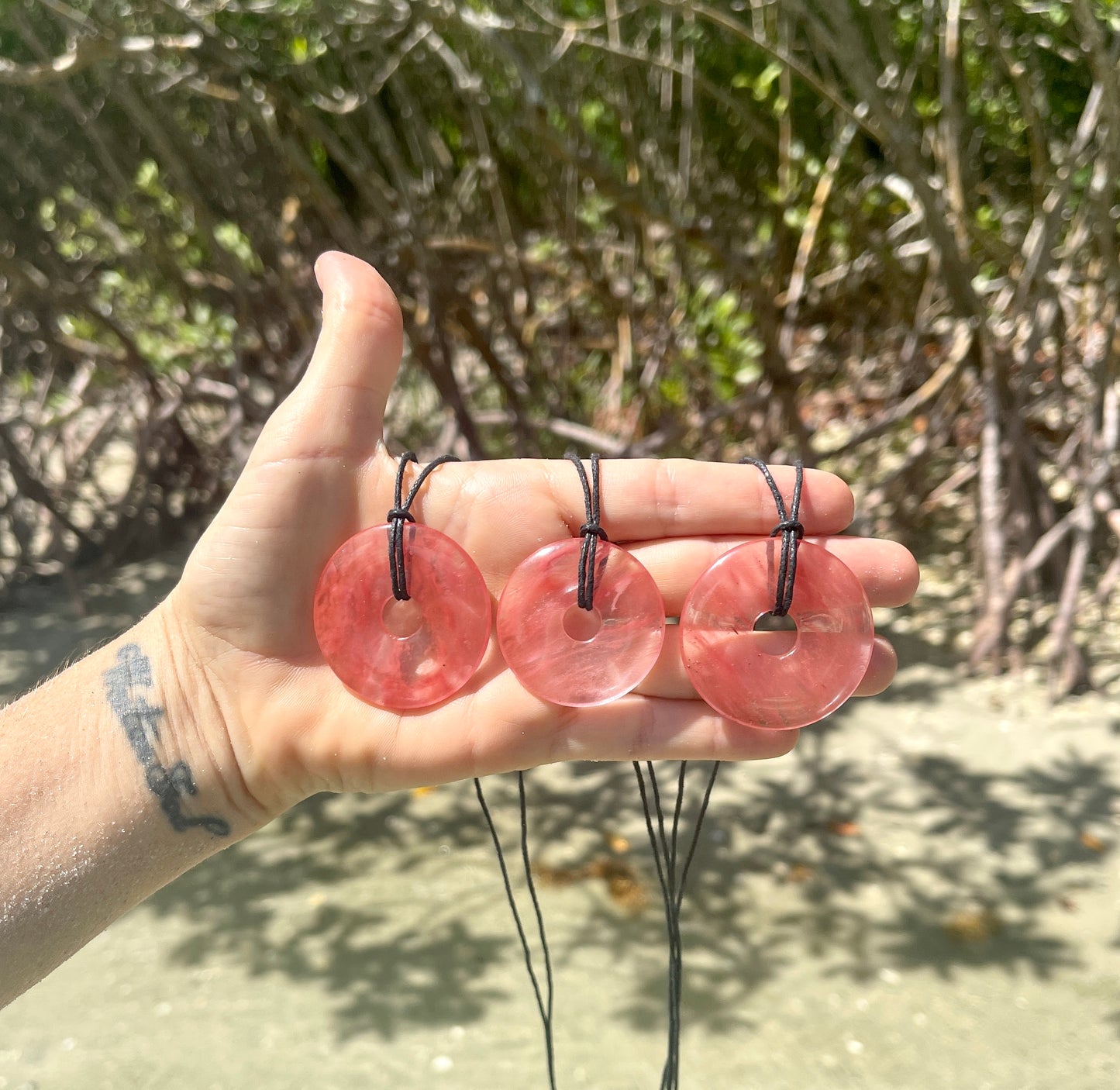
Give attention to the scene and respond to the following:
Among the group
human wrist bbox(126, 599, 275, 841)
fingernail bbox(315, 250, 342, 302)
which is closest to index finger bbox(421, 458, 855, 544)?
fingernail bbox(315, 250, 342, 302)

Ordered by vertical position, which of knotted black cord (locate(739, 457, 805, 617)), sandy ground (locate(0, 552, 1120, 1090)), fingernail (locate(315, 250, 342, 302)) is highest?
fingernail (locate(315, 250, 342, 302))

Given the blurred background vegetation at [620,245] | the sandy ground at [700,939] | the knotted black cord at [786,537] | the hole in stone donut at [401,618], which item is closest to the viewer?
the knotted black cord at [786,537]

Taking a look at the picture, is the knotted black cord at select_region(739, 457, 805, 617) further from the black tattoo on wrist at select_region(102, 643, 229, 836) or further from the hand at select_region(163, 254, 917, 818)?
the black tattoo on wrist at select_region(102, 643, 229, 836)

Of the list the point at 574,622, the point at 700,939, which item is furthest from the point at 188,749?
the point at 700,939

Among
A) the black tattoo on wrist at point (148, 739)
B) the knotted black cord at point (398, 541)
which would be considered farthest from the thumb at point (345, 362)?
the black tattoo on wrist at point (148, 739)

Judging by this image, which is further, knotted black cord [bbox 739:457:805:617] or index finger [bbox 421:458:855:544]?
index finger [bbox 421:458:855:544]

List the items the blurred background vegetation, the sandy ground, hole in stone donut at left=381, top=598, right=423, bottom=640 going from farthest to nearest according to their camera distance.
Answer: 1. the blurred background vegetation
2. the sandy ground
3. hole in stone donut at left=381, top=598, right=423, bottom=640

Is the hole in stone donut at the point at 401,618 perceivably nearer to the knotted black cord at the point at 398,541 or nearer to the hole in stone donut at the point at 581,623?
the knotted black cord at the point at 398,541

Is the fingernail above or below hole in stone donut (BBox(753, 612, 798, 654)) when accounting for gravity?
above
